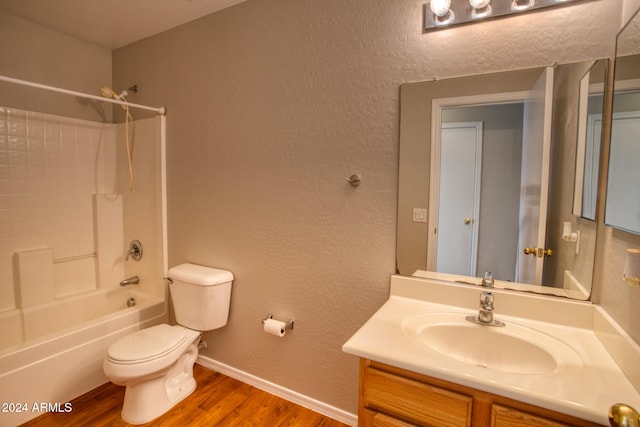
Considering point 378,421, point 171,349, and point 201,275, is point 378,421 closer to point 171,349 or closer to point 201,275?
point 171,349

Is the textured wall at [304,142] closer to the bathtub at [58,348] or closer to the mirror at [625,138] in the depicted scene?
the mirror at [625,138]

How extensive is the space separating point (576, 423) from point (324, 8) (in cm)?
196

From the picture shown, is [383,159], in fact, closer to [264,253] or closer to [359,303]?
[359,303]

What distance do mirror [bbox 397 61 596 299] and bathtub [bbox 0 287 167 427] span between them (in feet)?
6.33

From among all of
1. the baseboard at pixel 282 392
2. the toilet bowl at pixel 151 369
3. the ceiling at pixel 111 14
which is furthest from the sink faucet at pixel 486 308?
the ceiling at pixel 111 14

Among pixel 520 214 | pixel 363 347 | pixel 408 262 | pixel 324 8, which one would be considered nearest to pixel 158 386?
pixel 363 347

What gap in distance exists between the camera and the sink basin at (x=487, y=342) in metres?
1.13

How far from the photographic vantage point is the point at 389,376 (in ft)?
3.51

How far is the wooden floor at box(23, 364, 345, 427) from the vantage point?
1.79 metres

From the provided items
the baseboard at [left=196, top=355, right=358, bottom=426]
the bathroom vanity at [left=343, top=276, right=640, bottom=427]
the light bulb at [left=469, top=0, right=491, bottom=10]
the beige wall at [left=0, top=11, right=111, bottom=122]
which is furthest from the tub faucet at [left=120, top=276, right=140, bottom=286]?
the light bulb at [left=469, top=0, right=491, bottom=10]

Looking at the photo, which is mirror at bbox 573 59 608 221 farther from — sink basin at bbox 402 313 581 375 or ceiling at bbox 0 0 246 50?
ceiling at bbox 0 0 246 50

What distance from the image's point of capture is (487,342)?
125 centimetres

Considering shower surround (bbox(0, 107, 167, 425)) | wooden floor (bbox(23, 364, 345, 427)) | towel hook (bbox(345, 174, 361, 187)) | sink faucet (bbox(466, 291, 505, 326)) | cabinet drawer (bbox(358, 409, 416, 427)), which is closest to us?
cabinet drawer (bbox(358, 409, 416, 427))

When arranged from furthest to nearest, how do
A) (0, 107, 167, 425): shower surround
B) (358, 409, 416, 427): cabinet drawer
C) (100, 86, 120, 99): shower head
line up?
(100, 86, 120, 99): shower head → (0, 107, 167, 425): shower surround → (358, 409, 416, 427): cabinet drawer
